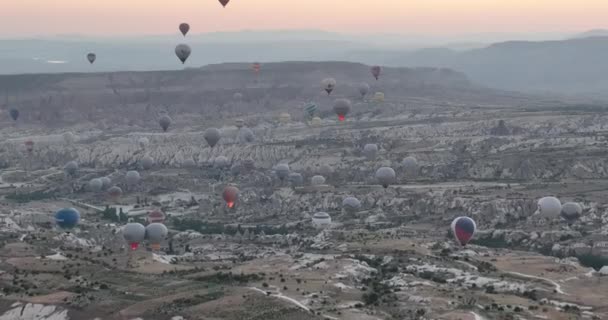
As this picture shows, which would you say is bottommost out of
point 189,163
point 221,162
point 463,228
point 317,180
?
point 189,163

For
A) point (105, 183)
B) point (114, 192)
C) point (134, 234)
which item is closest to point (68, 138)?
point (105, 183)

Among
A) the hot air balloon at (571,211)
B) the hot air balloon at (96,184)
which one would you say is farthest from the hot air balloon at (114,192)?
the hot air balloon at (571,211)

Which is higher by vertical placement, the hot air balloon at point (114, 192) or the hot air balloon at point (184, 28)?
the hot air balloon at point (184, 28)

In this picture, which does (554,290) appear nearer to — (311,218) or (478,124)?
(311,218)

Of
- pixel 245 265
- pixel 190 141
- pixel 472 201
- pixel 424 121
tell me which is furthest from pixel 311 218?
pixel 424 121

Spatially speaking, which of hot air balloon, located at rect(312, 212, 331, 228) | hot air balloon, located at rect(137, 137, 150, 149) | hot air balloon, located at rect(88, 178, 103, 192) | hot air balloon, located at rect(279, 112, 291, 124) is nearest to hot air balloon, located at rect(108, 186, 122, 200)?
hot air balloon, located at rect(88, 178, 103, 192)

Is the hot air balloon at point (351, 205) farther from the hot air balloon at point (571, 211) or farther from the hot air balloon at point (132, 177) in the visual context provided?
the hot air balloon at point (132, 177)

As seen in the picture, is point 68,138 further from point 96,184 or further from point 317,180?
point 317,180

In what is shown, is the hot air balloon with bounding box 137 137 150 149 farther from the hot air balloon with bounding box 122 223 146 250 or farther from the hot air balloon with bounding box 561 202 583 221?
the hot air balloon with bounding box 122 223 146 250
